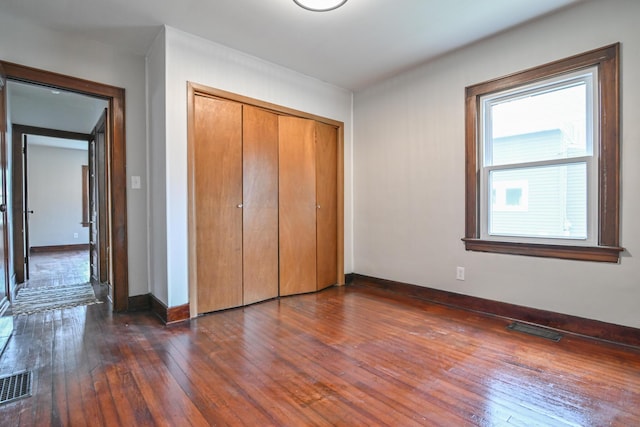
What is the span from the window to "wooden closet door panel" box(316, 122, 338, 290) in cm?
158

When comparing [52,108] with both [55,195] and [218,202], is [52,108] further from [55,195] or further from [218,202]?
[55,195]

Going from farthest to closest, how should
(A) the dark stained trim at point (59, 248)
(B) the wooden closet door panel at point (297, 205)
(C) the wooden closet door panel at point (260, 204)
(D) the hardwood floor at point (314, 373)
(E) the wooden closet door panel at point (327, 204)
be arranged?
(A) the dark stained trim at point (59, 248) < (E) the wooden closet door panel at point (327, 204) < (B) the wooden closet door panel at point (297, 205) < (C) the wooden closet door panel at point (260, 204) < (D) the hardwood floor at point (314, 373)

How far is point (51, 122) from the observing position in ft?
14.6

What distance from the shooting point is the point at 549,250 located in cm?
253

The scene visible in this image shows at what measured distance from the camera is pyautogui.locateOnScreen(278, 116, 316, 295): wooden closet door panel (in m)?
3.49

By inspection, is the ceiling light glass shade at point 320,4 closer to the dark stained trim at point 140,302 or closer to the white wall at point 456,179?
the white wall at point 456,179

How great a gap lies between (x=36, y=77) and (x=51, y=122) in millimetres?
2414

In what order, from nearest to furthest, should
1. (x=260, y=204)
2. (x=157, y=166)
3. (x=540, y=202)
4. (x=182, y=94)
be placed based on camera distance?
(x=540, y=202), (x=182, y=94), (x=157, y=166), (x=260, y=204)

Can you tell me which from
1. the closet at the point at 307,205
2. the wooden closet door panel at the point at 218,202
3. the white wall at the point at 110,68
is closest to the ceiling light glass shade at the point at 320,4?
the wooden closet door panel at the point at 218,202

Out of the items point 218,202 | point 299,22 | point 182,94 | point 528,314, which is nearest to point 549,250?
point 528,314

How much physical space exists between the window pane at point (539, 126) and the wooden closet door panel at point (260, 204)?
2.14 meters

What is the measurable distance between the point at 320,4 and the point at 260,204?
6.08ft

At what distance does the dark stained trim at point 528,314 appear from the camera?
221 centimetres

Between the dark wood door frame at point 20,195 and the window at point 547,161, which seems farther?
the dark wood door frame at point 20,195
